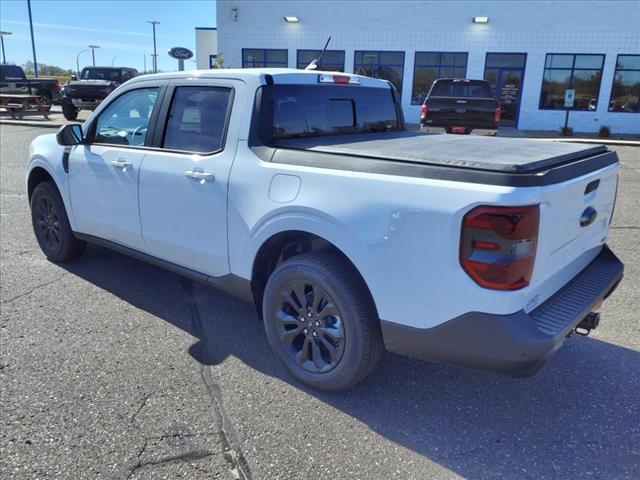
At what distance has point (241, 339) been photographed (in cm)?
372

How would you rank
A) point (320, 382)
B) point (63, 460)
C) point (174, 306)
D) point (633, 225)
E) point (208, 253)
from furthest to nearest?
point (633, 225) → point (174, 306) → point (208, 253) → point (320, 382) → point (63, 460)

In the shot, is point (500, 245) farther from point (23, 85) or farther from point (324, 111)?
point (23, 85)

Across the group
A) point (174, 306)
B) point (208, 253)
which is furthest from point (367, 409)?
point (174, 306)

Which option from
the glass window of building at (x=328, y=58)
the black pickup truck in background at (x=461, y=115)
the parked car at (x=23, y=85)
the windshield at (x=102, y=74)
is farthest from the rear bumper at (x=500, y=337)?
the parked car at (x=23, y=85)

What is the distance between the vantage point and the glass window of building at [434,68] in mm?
21000

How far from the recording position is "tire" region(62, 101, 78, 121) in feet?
64.6

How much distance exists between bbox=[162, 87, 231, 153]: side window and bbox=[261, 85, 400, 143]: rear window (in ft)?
1.05

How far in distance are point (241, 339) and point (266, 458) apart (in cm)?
129

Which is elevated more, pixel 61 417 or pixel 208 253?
pixel 208 253

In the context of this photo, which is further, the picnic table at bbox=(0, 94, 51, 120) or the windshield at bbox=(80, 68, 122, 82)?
the windshield at bbox=(80, 68, 122, 82)

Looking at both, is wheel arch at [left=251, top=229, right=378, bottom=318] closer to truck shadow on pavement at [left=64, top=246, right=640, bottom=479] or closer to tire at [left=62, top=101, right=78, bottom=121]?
Result: truck shadow on pavement at [left=64, top=246, right=640, bottom=479]

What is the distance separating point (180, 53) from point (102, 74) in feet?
11.8

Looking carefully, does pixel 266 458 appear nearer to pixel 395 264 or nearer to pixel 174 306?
pixel 395 264

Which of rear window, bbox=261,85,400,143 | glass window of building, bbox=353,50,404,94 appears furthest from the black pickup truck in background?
glass window of building, bbox=353,50,404,94
